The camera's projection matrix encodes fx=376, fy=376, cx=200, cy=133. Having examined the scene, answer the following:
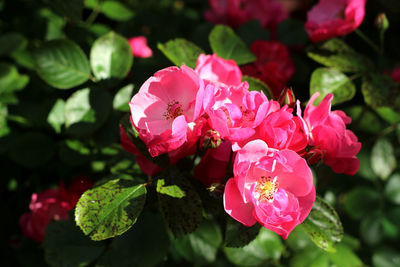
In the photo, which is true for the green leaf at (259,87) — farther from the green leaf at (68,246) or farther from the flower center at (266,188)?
the green leaf at (68,246)

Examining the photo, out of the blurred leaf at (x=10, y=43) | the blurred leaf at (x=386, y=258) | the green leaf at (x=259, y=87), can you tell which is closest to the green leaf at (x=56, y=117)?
the blurred leaf at (x=10, y=43)

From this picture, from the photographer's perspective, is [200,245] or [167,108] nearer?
[167,108]

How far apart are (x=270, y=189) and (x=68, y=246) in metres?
0.62

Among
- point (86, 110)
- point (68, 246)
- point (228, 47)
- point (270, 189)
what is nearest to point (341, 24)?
point (228, 47)

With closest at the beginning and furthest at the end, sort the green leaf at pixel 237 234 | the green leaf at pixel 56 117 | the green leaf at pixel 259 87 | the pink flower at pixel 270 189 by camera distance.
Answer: the pink flower at pixel 270 189 → the green leaf at pixel 237 234 → the green leaf at pixel 259 87 → the green leaf at pixel 56 117

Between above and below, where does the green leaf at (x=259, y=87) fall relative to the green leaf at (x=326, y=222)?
above

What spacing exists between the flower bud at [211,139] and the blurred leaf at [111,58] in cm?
51

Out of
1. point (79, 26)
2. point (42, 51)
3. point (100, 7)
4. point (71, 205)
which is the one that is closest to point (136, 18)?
point (100, 7)

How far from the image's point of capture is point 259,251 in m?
1.20

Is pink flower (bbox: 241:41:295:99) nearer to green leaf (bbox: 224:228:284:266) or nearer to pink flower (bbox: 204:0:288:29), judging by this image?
pink flower (bbox: 204:0:288:29)

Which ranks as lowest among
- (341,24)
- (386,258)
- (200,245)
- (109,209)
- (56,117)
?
(386,258)

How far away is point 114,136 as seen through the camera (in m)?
1.14

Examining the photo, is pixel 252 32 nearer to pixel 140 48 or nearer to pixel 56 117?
pixel 140 48

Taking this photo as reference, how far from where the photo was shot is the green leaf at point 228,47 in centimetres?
112
